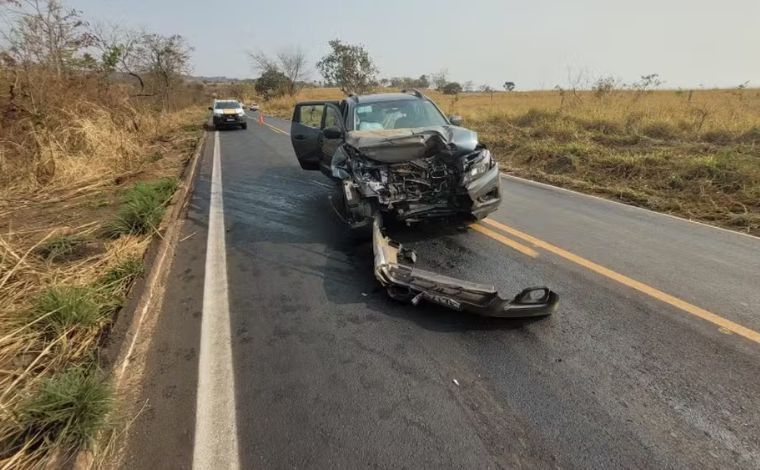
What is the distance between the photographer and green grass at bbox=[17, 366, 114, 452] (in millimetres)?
2229

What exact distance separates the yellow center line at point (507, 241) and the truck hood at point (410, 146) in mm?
1076

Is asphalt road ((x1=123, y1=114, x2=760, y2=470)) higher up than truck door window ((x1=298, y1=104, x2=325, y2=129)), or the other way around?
truck door window ((x1=298, y1=104, x2=325, y2=129))

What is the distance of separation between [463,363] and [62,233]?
16.6 ft

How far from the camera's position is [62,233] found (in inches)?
206

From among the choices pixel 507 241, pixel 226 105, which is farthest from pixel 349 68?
pixel 507 241

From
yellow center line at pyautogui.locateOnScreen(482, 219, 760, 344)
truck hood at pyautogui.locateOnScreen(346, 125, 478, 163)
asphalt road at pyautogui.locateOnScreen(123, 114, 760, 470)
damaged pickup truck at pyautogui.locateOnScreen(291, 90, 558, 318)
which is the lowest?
asphalt road at pyautogui.locateOnScreen(123, 114, 760, 470)

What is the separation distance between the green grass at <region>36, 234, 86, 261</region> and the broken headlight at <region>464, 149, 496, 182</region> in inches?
176

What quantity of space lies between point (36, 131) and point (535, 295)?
31.6ft

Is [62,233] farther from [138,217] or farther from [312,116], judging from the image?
[312,116]

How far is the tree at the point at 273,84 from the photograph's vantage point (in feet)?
199

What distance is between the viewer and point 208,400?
8.79ft

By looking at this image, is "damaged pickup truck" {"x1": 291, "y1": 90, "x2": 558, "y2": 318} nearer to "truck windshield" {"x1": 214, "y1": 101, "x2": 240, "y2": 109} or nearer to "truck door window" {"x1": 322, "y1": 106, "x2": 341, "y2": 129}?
"truck door window" {"x1": 322, "y1": 106, "x2": 341, "y2": 129}

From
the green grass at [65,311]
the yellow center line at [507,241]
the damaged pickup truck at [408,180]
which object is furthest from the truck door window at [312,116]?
the green grass at [65,311]

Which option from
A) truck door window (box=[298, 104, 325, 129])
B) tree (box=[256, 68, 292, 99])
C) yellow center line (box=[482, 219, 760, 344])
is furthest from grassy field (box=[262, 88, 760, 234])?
tree (box=[256, 68, 292, 99])
